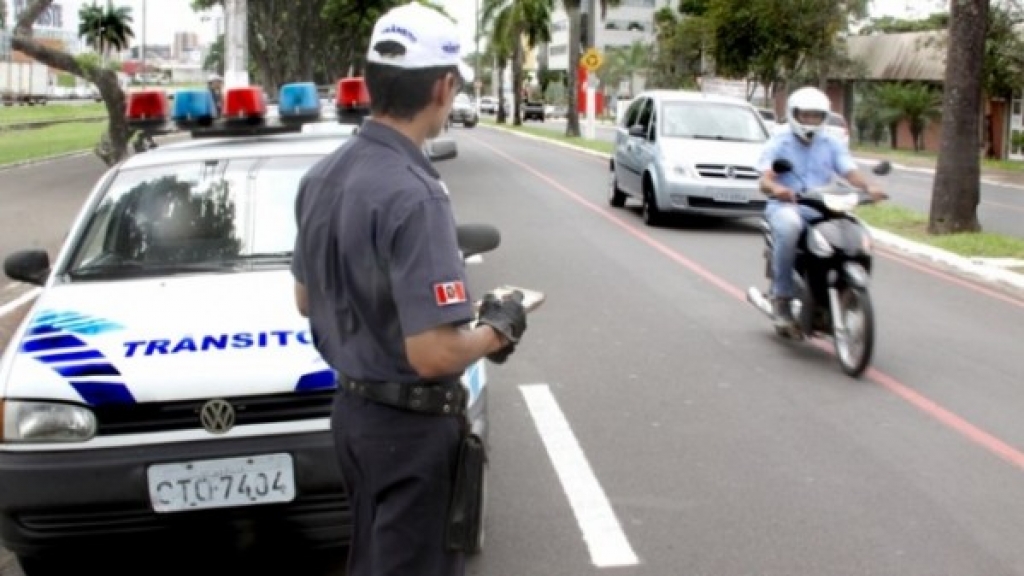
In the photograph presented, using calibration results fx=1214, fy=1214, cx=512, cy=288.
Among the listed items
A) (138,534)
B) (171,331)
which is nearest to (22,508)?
(138,534)

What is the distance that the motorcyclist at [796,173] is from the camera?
27.0 feet

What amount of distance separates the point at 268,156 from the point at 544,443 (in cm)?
201

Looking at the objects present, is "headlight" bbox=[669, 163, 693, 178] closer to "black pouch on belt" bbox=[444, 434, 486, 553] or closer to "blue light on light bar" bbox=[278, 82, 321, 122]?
"blue light on light bar" bbox=[278, 82, 321, 122]

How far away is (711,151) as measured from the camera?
52.0ft

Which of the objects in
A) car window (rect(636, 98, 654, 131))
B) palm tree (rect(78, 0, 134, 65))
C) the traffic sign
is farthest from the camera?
palm tree (rect(78, 0, 134, 65))

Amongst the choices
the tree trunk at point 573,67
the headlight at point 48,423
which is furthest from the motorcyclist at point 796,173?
the tree trunk at point 573,67

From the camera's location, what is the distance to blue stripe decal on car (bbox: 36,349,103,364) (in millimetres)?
4242

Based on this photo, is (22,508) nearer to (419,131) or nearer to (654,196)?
(419,131)

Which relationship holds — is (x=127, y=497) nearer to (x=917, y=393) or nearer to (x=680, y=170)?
(x=917, y=393)

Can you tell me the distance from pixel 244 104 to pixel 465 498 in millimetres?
4233

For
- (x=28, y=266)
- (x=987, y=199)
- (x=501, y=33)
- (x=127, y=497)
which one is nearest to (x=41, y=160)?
(x=987, y=199)

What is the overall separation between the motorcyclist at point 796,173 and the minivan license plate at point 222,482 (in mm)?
4989

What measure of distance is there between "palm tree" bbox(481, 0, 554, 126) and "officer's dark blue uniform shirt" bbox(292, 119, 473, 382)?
64697mm

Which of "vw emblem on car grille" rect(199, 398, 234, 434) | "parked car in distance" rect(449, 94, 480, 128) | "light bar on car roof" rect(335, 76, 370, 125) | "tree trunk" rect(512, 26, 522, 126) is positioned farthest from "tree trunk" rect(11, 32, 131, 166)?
"tree trunk" rect(512, 26, 522, 126)
